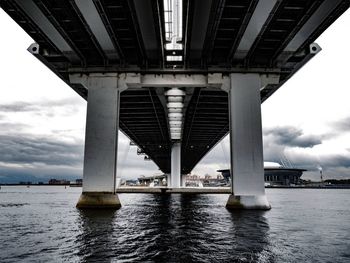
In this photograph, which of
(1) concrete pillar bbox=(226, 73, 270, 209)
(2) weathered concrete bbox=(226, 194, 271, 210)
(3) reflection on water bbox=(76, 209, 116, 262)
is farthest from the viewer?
(1) concrete pillar bbox=(226, 73, 270, 209)

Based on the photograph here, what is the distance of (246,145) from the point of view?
2373cm

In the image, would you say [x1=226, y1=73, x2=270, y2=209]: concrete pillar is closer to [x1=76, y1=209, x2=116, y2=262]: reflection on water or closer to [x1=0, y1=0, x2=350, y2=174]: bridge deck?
[x1=0, y1=0, x2=350, y2=174]: bridge deck

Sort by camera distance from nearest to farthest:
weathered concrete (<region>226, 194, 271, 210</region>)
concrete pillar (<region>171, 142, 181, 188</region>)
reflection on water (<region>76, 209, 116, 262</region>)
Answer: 1. reflection on water (<region>76, 209, 116, 262</region>)
2. weathered concrete (<region>226, 194, 271, 210</region>)
3. concrete pillar (<region>171, 142, 181, 188</region>)

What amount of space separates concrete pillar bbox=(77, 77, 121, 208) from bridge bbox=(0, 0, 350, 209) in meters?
0.08

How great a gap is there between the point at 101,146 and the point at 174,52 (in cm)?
954

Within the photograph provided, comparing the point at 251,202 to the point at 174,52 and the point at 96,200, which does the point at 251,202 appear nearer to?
the point at 96,200

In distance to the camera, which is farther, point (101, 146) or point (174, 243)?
point (101, 146)

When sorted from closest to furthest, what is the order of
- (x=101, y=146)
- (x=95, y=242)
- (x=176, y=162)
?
(x=95, y=242), (x=101, y=146), (x=176, y=162)

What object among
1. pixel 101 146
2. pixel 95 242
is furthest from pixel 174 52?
pixel 95 242

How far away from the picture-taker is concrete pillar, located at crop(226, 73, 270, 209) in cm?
2319

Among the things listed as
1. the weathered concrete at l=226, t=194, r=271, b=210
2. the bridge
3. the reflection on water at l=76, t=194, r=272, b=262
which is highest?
the bridge

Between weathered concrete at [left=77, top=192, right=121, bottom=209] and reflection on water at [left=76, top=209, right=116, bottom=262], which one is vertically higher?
weathered concrete at [left=77, top=192, right=121, bottom=209]

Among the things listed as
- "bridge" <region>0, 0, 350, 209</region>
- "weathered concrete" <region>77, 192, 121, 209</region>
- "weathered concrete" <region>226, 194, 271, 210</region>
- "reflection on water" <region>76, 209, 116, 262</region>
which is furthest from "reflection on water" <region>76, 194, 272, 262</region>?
"bridge" <region>0, 0, 350, 209</region>

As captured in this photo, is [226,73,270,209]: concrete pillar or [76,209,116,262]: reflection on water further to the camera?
[226,73,270,209]: concrete pillar
